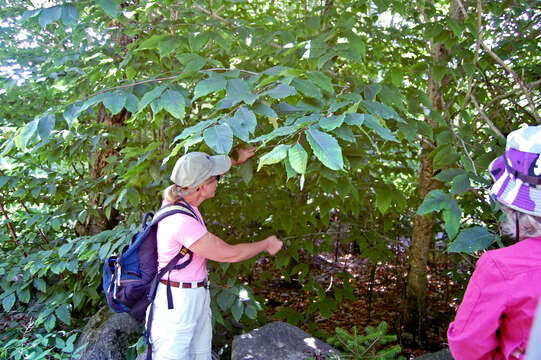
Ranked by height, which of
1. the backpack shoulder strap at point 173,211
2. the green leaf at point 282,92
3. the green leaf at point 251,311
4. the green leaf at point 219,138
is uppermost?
the green leaf at point 282,92

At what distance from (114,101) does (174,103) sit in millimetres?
353

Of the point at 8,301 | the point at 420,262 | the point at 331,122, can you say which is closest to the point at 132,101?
the point at 331,122

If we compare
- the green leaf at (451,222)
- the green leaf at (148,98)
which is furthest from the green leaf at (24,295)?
the green leaf at (451,222)

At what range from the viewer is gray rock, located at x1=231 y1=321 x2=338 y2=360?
2.77 meters

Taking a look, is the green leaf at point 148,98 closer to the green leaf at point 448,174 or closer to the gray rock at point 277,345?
the green leaf at point 448,174

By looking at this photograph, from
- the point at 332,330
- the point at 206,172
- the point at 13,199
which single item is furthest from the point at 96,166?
the point at 332,330

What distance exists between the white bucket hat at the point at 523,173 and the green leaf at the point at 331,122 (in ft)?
1.80

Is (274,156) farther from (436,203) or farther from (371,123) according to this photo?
(436,203)

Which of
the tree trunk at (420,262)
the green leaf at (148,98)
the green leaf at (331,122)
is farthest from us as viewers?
the tree trunk at (420,262)

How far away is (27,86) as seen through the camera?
4363 mm

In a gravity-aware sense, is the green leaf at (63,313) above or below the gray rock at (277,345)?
below

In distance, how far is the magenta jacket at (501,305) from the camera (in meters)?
1.14

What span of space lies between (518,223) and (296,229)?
254 centimetres

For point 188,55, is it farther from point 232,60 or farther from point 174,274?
point 232,60
